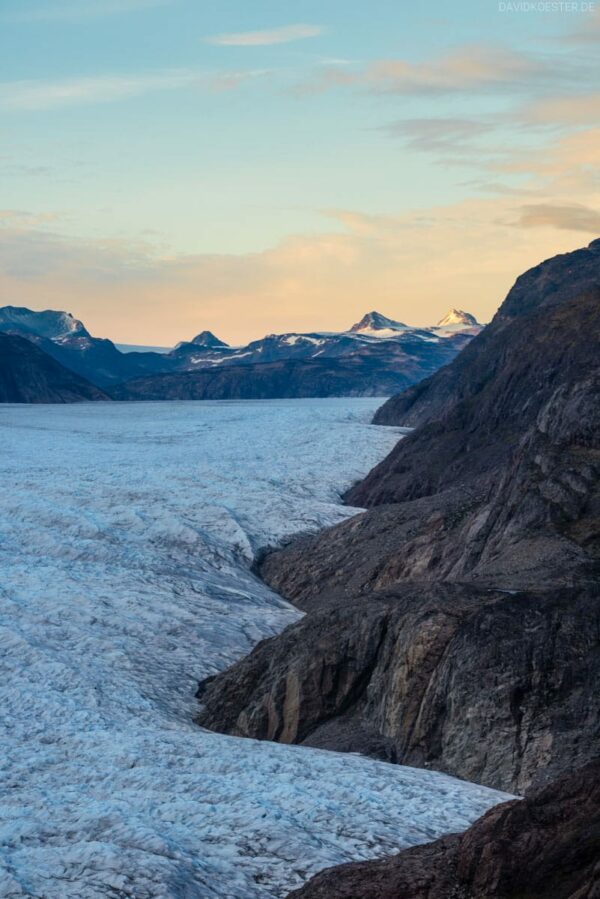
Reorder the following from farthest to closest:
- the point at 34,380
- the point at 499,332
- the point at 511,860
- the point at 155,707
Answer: the point at 34,380 < the point at 499,332 < the point at 155,707 < the point at 511,860

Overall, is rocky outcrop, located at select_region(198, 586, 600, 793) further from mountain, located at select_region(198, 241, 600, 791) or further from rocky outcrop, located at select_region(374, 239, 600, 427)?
rocky outcrop, located at select_region(374, 239, 600, 427)

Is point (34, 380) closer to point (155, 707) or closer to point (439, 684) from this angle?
point (155, 707)

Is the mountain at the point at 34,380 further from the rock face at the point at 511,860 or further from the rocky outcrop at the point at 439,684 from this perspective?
the rock face at the point at 511,860

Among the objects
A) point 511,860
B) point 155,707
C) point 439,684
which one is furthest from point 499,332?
point 511,860

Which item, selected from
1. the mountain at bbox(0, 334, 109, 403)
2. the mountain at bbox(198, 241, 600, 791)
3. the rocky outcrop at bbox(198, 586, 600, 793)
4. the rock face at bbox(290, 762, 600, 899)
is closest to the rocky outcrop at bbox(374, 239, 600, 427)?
the mountain at bbox(198, 241, 600, 791)

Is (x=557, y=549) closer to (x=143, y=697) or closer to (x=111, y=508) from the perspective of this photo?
(x=143, y=697)

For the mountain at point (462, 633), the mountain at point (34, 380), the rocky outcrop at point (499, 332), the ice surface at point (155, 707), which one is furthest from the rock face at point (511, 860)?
the mountain at point (34, 380)
